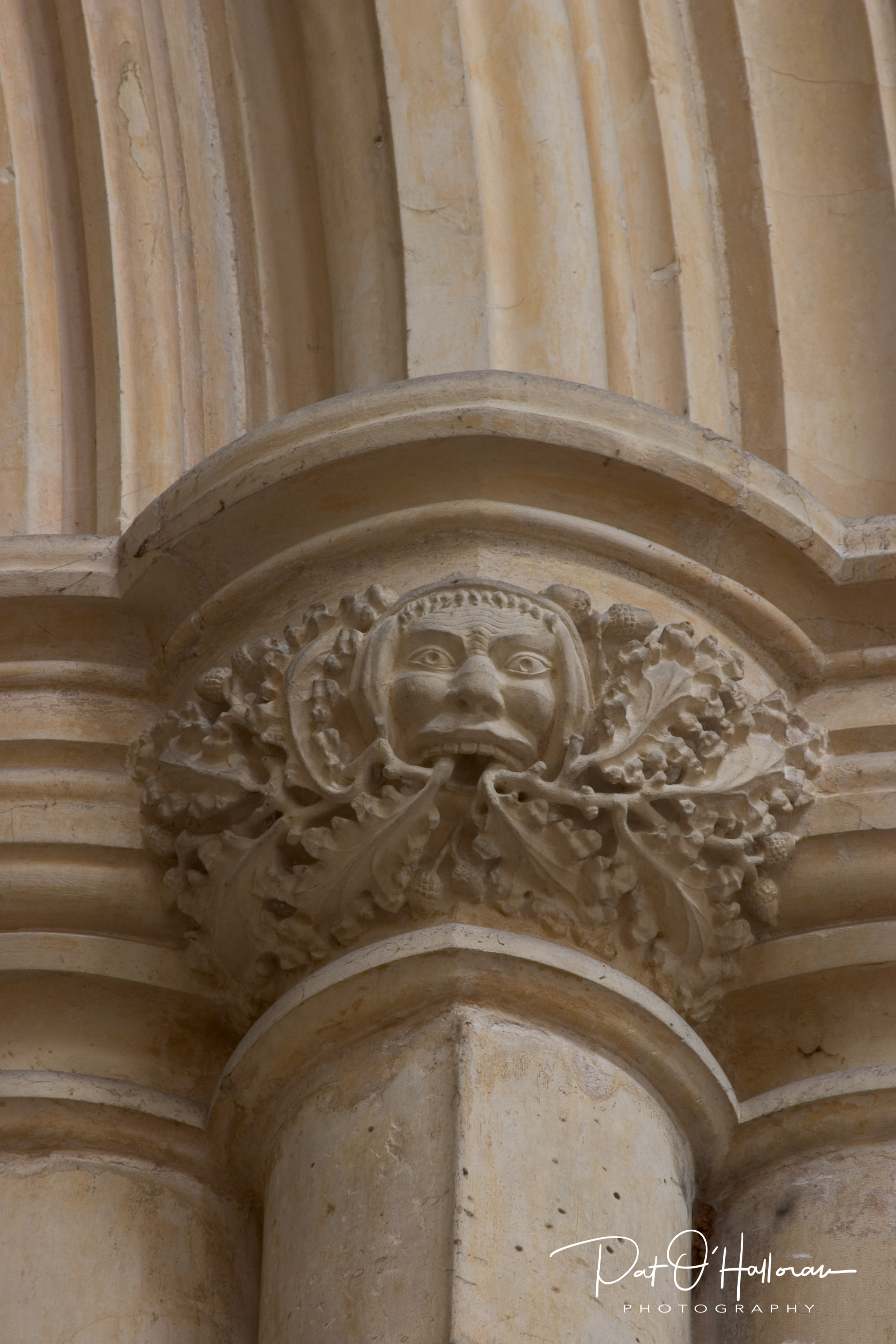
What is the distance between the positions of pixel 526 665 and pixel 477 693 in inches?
3.1

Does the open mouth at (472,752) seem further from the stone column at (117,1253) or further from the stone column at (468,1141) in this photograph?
the stone column at (117,1253)

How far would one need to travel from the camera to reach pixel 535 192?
9.48ft

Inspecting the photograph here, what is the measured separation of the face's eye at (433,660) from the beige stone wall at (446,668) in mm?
20

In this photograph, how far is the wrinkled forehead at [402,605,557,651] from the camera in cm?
235

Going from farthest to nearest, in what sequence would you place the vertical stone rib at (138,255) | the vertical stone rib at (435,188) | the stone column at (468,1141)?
the vertical stone rib at (138,255), the vertical stone rib at (435,188), the stone column at (468,1141)

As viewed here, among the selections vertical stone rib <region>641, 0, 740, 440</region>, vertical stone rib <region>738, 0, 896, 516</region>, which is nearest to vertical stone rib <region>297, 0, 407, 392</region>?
vertical stone rib <region>641, 0, 740, 440</region>

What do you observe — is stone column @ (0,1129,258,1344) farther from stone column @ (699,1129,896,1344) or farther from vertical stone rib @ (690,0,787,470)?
vertical stone rib @ (690,0,787,470)

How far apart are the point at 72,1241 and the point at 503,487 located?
0.91 m

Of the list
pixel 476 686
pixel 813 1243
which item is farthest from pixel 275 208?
pixel 813 1243

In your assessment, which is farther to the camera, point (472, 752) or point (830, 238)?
point (830, 238)

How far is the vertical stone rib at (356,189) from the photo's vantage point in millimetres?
2857

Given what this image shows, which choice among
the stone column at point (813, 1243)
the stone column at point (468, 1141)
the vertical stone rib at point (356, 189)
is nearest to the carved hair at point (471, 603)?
the stone column at point (468, 1141)

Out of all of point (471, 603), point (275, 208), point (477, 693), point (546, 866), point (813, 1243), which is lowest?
point (813, 1243)

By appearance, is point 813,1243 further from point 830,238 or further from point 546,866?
point 830,238
